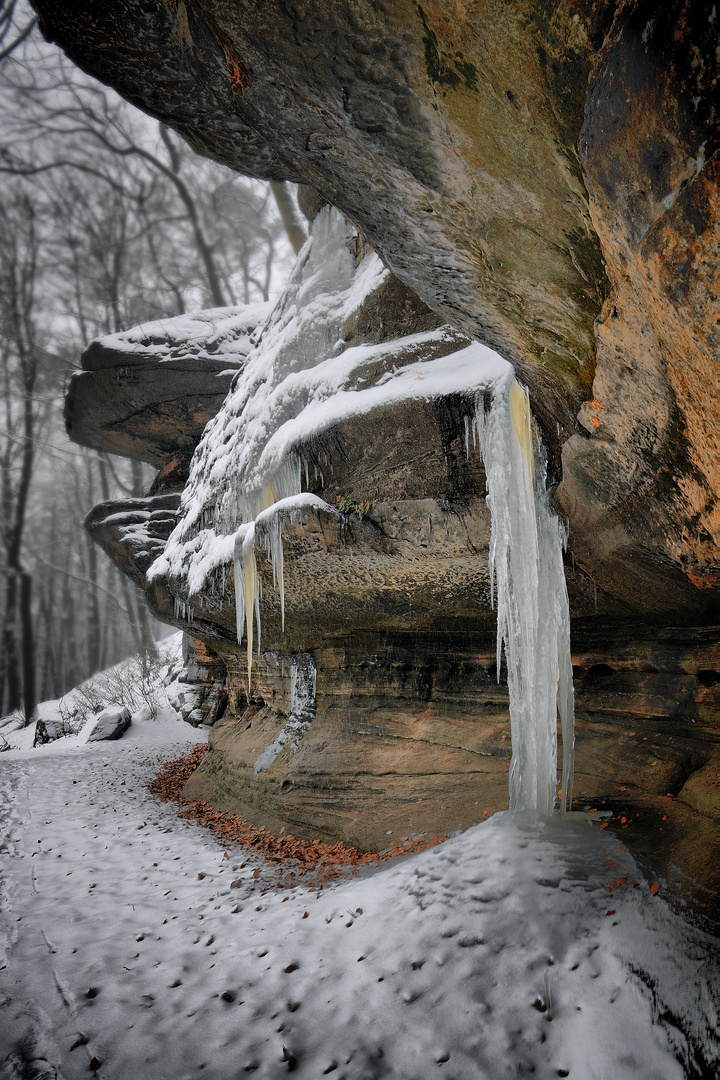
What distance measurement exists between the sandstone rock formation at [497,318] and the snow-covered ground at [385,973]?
0.70 m

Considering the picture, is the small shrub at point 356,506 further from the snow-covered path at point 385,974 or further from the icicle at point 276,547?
the snow-covered path at point 385,974

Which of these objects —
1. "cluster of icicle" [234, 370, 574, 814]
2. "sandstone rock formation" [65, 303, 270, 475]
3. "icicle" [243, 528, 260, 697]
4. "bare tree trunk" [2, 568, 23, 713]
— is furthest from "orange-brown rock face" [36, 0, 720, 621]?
"bare tree trunk" [2, 568, 23, 713]

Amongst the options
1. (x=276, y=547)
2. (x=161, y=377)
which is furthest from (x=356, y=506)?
(x=161, y=377)

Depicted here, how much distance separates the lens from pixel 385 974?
2834mm

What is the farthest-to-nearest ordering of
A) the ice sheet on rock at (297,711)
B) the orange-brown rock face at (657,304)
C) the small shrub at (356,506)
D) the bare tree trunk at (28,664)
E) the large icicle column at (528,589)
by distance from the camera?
the bare tree trunk at (28,664) → the ice sheet on rock at (297,711) → the small shrub at (356,506) → the large icicle column at (528,589) → the orange-brown rock face at (657,304)

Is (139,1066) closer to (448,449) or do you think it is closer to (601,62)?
(448,449)

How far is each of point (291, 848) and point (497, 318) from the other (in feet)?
16.9

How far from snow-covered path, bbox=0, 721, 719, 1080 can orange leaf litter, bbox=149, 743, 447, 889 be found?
363mm

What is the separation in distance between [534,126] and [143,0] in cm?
175

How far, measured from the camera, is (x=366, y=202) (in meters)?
2.62

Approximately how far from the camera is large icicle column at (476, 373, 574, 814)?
145 inches

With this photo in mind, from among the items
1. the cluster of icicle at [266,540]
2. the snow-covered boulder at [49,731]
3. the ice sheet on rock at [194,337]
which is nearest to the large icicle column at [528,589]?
the cluster of icicle at [266,540]

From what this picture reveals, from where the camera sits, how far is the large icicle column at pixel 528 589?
12.1 feet

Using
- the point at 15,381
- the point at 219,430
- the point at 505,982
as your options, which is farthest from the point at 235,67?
the point at 15,381
